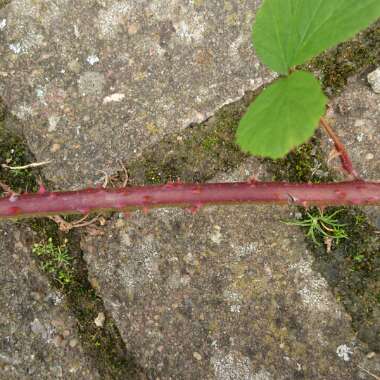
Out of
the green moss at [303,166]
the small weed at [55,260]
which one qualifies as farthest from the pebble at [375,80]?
the small weed at [55,260]

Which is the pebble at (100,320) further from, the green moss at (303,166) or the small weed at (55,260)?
the green moss at (303,166)

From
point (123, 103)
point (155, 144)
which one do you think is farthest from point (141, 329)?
point (123, 103)

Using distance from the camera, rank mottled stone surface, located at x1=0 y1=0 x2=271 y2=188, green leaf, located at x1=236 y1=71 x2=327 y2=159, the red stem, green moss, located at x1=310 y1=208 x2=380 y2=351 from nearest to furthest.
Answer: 1. green leaf, located at x1=236 y1=71 x2=327 y2=159
2. the red stem
3. green moss, located at x1=310 y1=208 x2=380 y2=351
4. mottled stone surface, located at x1=0 y1=0 x2=271 y2=188

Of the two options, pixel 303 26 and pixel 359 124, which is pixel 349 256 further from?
pixel 303 26

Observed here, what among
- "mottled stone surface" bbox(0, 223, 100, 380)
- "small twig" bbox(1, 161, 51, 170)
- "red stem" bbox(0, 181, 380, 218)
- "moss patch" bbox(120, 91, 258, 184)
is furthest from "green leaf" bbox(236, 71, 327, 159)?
"mottled stone surface" bbox(0, 223, 100, 380)

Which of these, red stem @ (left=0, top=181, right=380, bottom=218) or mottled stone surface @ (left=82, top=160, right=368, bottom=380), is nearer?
red stem @ (left=0, top=181, right=380, bottom=218)

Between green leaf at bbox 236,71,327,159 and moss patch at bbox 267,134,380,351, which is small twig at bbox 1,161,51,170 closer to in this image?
moss patch at bbox 267,134,380,351

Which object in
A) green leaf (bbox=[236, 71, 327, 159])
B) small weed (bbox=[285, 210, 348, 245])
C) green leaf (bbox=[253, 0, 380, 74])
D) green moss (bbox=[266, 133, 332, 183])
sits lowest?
small weed (bbox=[285, 210, 348, 245])

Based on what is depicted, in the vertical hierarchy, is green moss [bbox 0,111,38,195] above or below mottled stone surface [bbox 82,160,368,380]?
above
